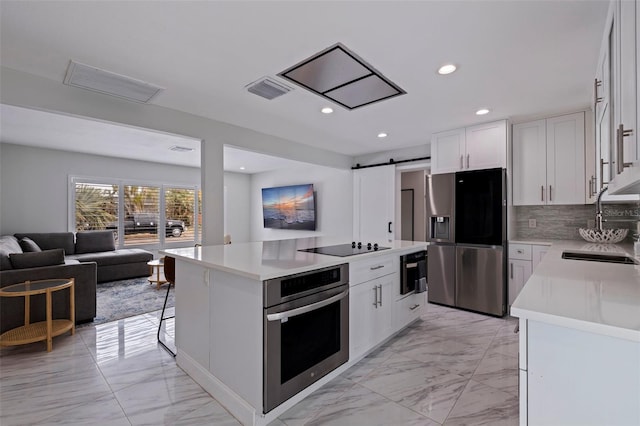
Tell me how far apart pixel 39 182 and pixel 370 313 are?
648 centimetres

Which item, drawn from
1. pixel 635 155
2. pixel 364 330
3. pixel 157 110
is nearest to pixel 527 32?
pixel 635 155

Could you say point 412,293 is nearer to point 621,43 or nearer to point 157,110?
point 621,43

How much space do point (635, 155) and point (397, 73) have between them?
1.74m

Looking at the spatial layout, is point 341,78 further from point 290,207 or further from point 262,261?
point 290,207

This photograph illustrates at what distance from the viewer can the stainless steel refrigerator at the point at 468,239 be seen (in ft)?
11.5

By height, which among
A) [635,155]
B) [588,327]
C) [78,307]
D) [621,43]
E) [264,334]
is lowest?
[78,307]

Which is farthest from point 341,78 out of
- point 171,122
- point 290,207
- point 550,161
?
point 290,207

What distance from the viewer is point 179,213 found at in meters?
7.24

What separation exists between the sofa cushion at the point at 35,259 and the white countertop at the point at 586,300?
13.5 ft

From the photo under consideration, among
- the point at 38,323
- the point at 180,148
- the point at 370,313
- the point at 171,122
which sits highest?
the point at 180,148

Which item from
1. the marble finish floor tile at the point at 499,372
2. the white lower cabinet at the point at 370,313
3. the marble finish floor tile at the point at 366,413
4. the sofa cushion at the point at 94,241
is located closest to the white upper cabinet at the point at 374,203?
the white lower cabinet at the point at 370,313

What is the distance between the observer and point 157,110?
A: 119 inches

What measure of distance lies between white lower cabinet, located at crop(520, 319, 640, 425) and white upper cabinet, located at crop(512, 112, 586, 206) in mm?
3221

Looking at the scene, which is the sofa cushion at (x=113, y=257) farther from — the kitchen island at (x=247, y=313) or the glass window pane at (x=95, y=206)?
the kitchen island at (x=247, y=313)
